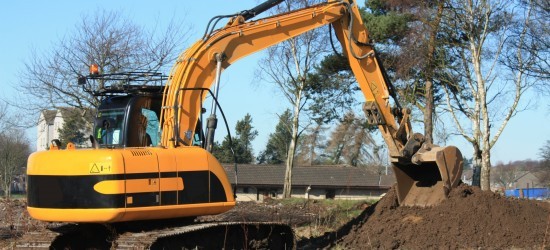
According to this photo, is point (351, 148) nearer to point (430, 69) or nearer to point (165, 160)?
point (430, 69)

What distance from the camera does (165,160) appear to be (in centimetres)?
927

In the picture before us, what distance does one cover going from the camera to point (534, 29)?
2433cm

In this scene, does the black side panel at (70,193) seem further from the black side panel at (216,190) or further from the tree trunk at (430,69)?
the tree trunk at (430,69)

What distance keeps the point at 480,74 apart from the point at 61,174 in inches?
742

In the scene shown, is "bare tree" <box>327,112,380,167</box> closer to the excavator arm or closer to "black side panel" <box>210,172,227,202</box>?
the excavator arm

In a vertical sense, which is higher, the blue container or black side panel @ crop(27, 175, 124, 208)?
black side panel @ crop(27, 175, 124, 208)

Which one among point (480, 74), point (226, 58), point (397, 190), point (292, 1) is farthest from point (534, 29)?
point (226, 58)

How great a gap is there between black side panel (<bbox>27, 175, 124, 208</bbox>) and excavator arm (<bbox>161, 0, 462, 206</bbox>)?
114 cm

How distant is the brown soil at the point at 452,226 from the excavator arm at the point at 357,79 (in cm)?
39

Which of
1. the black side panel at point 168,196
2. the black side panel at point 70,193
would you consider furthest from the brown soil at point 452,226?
the black side panel at point 70,193

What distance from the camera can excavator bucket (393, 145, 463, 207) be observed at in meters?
12.4

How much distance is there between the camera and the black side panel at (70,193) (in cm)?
888

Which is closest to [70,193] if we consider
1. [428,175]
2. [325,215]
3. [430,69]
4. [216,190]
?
[216,190]

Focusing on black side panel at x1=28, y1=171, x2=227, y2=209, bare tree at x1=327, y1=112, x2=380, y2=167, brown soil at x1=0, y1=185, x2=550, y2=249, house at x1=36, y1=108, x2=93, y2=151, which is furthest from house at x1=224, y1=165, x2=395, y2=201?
black side panel at x1=28, y1=171, x2=227, y2=209
